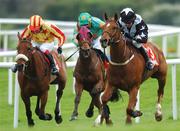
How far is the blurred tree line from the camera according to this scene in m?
51.5

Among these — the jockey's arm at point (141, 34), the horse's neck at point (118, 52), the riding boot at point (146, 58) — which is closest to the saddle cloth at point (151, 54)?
the riding boot at point (146, 58)

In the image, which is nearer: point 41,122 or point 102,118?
point 102,118

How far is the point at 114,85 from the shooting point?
508 inches

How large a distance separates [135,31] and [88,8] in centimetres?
3831

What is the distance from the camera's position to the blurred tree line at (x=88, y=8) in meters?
51.5

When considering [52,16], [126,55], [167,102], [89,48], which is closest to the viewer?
[126,55]

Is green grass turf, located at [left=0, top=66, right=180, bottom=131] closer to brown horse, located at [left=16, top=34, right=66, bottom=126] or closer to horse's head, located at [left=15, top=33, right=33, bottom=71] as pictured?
brown horse, located at [left=16, top=34, right=66, bottom=126]

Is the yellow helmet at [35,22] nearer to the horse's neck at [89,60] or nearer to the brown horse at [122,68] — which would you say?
the horse's neck at [89,60]

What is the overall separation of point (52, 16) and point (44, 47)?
42423 mm

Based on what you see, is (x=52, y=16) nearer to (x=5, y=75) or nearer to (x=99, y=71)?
(x=5, y=75)

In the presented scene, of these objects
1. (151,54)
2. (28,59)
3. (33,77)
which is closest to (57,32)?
(33,77)

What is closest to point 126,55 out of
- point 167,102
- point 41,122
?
point 41,122

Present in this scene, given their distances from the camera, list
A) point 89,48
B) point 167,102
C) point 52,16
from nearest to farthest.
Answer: point 89,48 → point 167,102 → point 52,16

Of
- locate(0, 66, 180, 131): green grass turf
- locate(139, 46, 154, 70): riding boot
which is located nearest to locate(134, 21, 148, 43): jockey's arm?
locate(139, 46, 154, 70): riding boot
